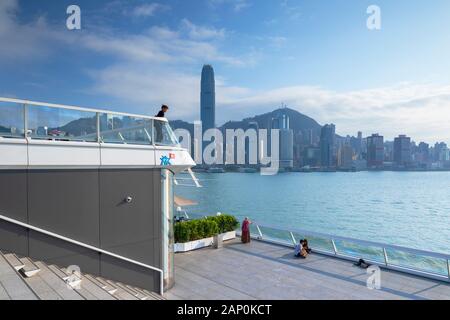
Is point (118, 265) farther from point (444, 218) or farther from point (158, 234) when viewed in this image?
point (444, 218)

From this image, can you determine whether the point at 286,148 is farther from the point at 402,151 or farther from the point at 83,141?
the point at 83,141

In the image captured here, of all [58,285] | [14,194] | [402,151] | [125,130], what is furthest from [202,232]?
[402,151]

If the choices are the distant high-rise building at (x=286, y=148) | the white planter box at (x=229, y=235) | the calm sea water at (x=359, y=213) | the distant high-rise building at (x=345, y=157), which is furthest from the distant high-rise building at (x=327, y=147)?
the white planter box at (x=229, y=235)

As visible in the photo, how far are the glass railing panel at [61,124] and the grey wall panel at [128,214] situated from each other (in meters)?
1.21

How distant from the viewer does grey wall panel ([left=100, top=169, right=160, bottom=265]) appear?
27.7 feet

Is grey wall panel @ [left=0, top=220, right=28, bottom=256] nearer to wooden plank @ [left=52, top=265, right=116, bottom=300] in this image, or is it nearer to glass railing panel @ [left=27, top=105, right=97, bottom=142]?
wooden plank @ [left=52, top=265, right=116, bottom=300]

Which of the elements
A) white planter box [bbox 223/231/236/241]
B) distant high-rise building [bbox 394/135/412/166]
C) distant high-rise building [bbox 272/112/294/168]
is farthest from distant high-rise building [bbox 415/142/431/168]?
white planter box [bbox 223/231/236/241]

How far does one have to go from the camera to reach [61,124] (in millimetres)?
8039

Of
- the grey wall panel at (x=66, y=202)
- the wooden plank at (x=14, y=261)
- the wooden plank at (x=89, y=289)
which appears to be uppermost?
the grey wall panel at (x=66, y=202)

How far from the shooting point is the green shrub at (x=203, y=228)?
13.5m

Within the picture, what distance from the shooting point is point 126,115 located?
9.00 metres

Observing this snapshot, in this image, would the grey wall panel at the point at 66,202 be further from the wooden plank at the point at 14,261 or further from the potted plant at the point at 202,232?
the potted plant at the point at 202,232
